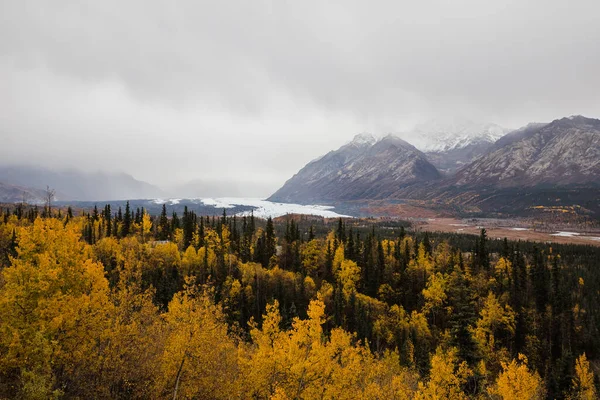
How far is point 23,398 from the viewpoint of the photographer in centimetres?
2141

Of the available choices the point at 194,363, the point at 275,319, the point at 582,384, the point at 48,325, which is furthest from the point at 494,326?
the point at 48,325

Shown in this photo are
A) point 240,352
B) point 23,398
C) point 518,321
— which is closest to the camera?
point 23,398

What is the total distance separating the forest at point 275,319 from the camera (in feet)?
92.6

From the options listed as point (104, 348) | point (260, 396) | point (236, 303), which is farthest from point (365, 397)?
point (236, 303)

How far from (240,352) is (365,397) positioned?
14.0 metres

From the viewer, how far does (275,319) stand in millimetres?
38375

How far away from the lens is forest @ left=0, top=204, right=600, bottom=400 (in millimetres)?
28219

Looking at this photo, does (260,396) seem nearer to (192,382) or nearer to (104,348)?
(192,382)

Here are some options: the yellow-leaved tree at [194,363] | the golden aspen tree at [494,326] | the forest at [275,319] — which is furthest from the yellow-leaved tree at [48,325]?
the golden aspen tree at [494,326]

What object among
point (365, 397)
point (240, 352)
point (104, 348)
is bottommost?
point (365, 397)

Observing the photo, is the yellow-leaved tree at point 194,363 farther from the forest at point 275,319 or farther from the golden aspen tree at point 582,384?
the golden aspen tree at point 582,384

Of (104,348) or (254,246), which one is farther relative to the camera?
(254,246)

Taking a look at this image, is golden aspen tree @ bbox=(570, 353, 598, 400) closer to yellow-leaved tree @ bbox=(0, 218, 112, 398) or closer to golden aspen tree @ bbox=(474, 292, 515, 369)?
golden aspen tree @ bbox=(474, 292, 515, 369)

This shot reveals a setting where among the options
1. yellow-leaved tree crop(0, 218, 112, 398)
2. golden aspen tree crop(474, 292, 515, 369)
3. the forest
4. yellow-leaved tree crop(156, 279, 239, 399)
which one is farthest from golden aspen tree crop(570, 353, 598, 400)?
yellow-leaved tree crop(0, 218, 112, 398)
